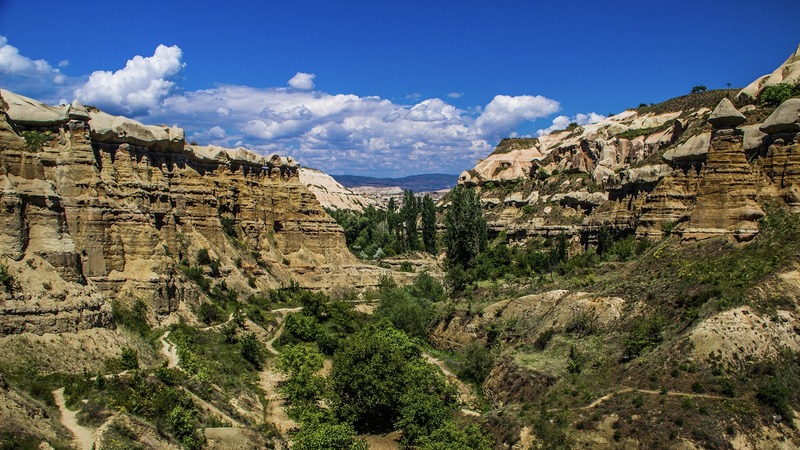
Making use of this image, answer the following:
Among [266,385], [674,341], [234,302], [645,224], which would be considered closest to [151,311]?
[266,385]

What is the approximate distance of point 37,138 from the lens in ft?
118

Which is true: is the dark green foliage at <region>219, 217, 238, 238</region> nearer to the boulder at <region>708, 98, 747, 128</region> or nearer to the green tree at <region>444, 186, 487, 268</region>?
the green tree at <region>444, 186, 487, 268</region>

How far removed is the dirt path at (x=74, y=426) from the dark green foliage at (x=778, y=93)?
44.5 m

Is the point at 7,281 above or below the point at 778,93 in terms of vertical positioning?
below

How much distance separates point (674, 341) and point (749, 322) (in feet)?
10.9

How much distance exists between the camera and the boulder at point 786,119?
3666 centimetres

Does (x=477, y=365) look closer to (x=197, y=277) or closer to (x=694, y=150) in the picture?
(x=197, y=277)

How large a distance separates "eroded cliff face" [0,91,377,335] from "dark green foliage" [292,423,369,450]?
10.3 metres

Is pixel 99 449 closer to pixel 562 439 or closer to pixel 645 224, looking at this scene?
pixel 562 439

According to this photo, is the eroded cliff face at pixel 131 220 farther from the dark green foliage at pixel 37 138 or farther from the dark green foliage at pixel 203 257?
the dark green foliage at pixel 203 257

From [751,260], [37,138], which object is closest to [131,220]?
[37,138]

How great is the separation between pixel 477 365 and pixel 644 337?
12.0m

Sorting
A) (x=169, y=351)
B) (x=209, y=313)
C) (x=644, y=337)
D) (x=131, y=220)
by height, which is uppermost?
(x=131, y=220)

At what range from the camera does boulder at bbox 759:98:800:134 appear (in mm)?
36656
